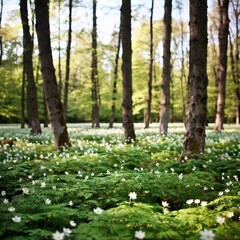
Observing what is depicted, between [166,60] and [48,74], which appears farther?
[166,60]

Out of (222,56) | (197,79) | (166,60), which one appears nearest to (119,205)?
(197,79)

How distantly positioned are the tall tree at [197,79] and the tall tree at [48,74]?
491cm

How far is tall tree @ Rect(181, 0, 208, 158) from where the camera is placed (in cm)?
896

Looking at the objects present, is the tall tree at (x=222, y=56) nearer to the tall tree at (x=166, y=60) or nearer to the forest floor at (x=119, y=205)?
the tall tree at (x=166, y=60)

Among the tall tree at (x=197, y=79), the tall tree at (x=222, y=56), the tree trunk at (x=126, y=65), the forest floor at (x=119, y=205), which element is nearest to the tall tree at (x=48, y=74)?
the tree trunk at (x=126, y=65)

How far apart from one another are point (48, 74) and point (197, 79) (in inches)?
217

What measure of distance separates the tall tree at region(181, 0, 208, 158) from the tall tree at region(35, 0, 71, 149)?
4914 mm

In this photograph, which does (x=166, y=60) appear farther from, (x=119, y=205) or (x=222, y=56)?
(x=119, y=205)

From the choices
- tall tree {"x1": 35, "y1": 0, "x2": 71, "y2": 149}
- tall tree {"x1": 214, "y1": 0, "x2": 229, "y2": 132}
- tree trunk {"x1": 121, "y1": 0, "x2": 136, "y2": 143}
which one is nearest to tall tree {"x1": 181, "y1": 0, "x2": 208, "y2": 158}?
tree trunk {"x1": 121, "y1": 0, "x2": 136, "y2": 143}

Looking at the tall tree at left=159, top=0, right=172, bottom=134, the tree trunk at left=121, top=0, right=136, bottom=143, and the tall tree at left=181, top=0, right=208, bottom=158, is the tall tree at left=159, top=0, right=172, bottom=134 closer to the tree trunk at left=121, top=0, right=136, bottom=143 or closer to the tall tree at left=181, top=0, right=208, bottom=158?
the tree trunk at left=121, top=0, right=136, bottom=143

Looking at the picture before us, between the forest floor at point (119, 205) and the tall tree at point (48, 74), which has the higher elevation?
the tall tree at point (48, 74)

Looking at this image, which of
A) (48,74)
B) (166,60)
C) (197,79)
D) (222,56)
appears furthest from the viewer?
(222,56)

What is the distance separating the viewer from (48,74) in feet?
37.7

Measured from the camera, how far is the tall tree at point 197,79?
8961mm
